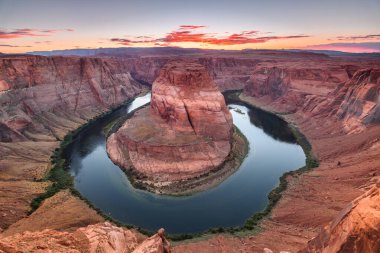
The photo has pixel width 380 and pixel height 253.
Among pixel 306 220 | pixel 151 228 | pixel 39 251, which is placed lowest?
pixel 151 228

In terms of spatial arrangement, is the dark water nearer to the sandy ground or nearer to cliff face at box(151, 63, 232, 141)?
the sandy ground

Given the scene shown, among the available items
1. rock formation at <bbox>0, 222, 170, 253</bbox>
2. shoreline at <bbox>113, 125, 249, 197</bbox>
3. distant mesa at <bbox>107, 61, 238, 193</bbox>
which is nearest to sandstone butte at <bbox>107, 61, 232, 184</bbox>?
distant mesa at <bbox>107, 61, 238, 193</bbox>

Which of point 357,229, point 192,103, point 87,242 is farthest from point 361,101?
point 87,242

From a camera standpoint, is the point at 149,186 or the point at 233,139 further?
the point at 233,139

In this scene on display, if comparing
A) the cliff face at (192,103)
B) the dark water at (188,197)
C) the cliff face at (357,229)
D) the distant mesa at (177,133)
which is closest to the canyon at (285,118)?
the cliff face at (357,229)

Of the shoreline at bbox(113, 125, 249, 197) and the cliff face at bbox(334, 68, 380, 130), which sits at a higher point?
the cliff face at bbox(334, 68, 380, 130)

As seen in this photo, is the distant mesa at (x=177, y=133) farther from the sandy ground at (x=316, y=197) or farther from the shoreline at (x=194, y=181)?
the sandy ground at (x=316, y=197)

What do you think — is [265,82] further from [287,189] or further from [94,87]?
[287,189]

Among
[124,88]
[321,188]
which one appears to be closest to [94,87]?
[124,88]
